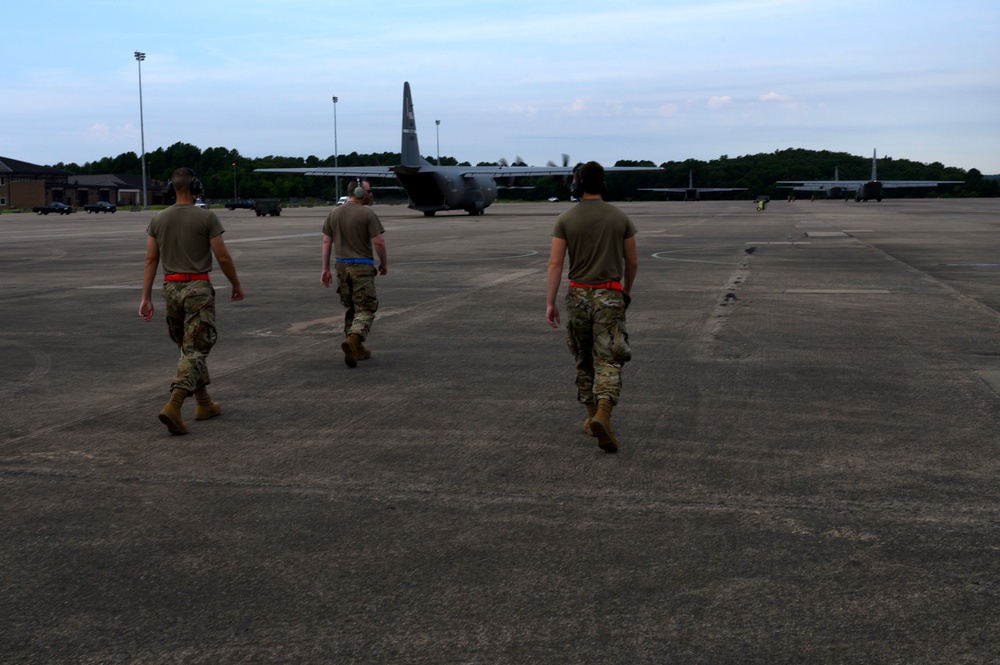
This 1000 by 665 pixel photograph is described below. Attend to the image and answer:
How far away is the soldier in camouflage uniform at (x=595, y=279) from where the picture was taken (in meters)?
7.21

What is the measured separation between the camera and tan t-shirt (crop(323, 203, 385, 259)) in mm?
10758

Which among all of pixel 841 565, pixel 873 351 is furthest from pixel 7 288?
pixel 841 565

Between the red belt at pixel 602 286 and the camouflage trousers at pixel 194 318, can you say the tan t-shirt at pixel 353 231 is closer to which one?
the camouflage trousers at pixel 194 318

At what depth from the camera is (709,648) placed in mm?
3896

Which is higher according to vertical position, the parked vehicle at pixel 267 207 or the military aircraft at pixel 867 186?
the military aircraft at pixel 867 186

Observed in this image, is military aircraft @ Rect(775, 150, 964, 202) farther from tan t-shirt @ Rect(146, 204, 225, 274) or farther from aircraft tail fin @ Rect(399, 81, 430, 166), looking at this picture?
tan t-shirt @ Rect(146, 204, 225, 274)

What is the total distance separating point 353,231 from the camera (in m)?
10.8

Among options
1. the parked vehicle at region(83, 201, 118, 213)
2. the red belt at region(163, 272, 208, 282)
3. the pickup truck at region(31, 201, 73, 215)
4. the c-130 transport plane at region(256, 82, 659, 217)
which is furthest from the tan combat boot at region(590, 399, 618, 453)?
the parked vehicle at region(83, 201, 118, 213)

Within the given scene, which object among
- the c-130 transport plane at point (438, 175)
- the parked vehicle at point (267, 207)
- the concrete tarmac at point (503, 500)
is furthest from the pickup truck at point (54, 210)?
the concrete tarmac at point (503, 500)

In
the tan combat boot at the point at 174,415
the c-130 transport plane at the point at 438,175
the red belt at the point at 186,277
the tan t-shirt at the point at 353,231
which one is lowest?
the tan combat boot at the point at 174,415

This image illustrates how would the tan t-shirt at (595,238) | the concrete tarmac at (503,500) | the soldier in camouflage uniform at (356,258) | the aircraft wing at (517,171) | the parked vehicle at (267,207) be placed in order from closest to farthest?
the concrete tarmac at (503,500) < the tan t-shirt at (595,238) < the soldier in camouflage uniform at (356,258) < the aircraft wing at (517,171) < the parked vehicle at (267,207)

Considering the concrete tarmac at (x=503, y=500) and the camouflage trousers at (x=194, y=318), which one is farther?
the camouflage trousers at (x=194, y=318)

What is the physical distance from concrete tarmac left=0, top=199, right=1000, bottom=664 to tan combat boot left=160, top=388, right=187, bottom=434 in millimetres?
156

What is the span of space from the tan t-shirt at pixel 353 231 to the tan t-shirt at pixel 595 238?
3778 millimetres
